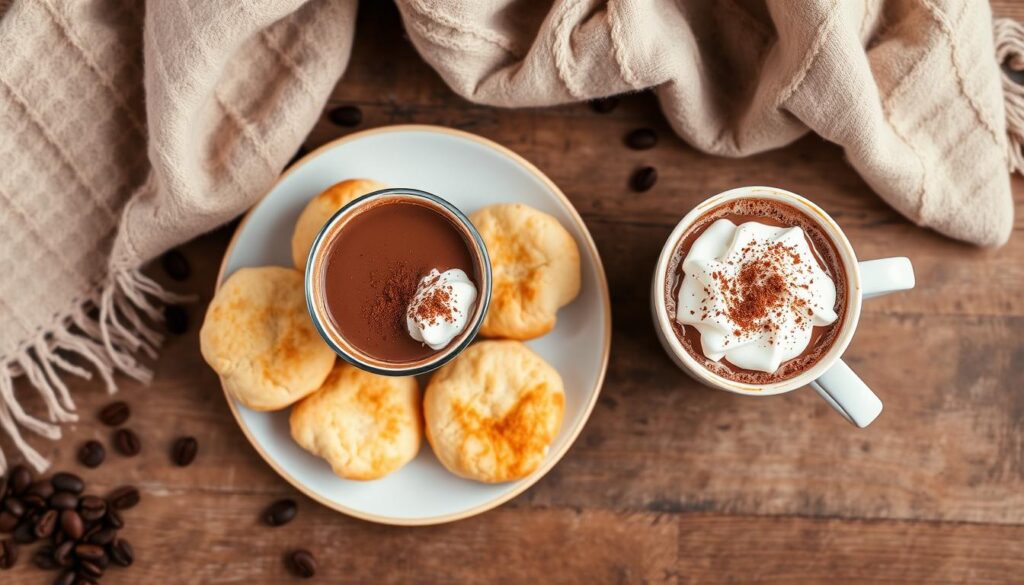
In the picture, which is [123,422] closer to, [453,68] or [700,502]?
[453,68]

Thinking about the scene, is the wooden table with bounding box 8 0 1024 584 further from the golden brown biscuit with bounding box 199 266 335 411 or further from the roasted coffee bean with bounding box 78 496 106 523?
the golden brown biscuit with bounding box 199 266 335 411

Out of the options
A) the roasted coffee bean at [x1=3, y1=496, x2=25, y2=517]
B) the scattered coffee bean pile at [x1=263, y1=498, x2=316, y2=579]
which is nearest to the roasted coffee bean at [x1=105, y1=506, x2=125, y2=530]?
the roasted coffee bean at [x1=3, y1=496, x2=25, y2=517]

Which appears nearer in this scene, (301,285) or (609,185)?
(301,285)

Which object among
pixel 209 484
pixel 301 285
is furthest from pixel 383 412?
pixel 209 484

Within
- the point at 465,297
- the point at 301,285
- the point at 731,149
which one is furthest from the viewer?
the point at 731,149

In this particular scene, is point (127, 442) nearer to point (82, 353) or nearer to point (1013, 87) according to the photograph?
point (82, 353)

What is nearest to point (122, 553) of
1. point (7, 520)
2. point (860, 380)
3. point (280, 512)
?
point (7, 520)
